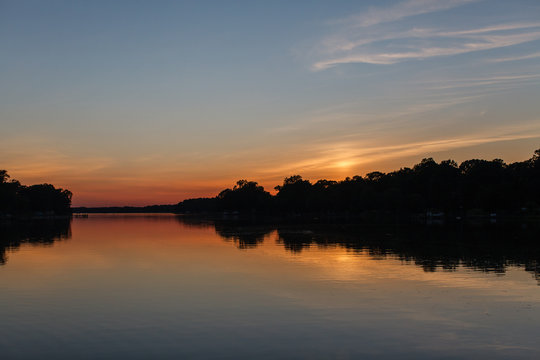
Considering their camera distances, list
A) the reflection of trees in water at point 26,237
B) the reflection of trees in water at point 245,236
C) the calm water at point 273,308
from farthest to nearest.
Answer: the reflection of trees in water at point 245,236 < the reflection of trees in water at point 26,237 < the calm water at point 273,308

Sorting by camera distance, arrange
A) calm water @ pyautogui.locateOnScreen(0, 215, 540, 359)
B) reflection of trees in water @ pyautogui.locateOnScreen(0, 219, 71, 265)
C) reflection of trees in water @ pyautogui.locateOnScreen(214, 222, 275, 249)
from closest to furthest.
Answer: calm water @ pyautogui.locateOnScreen(0, 215, 540, 359) → reflection of trees in water @ pyautogui.locateOnScreen(0, 219, 71, 265) → reflection of trees in water @ pyautogui.locateOnScreen(214, 222, 275, 249)

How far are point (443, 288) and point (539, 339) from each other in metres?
9.45

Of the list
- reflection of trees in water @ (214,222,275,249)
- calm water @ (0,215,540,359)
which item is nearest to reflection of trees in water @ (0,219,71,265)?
calm water @ (0,215,540,359)

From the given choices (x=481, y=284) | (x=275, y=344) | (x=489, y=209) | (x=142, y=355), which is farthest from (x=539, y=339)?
(x=489, y=209)

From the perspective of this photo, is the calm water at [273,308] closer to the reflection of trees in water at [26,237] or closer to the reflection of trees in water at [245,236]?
the reflection of trees in water at [26,237]

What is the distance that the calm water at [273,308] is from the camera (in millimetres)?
15484

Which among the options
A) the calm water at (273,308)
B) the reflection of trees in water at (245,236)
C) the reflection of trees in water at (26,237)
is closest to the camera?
the calm water at (273,308)

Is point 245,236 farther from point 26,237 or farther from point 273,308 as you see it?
point 273,308

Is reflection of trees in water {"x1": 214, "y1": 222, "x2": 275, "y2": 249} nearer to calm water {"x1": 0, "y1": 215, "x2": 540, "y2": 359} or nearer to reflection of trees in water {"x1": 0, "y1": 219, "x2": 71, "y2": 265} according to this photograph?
calm water {"x1": 0, "y1": 215, "x2": 540, "y2": 359}

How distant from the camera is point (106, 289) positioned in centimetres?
2670

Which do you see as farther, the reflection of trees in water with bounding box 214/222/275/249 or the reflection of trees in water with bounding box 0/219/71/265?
the reflection of trees in water with bounding box 214/222/275/249

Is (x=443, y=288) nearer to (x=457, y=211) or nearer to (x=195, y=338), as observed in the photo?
(x=195, y=338)

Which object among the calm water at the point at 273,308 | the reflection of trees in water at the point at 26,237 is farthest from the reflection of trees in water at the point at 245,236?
the reflection of trees in water at the point at 26,237

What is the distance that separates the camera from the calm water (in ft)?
50.8
